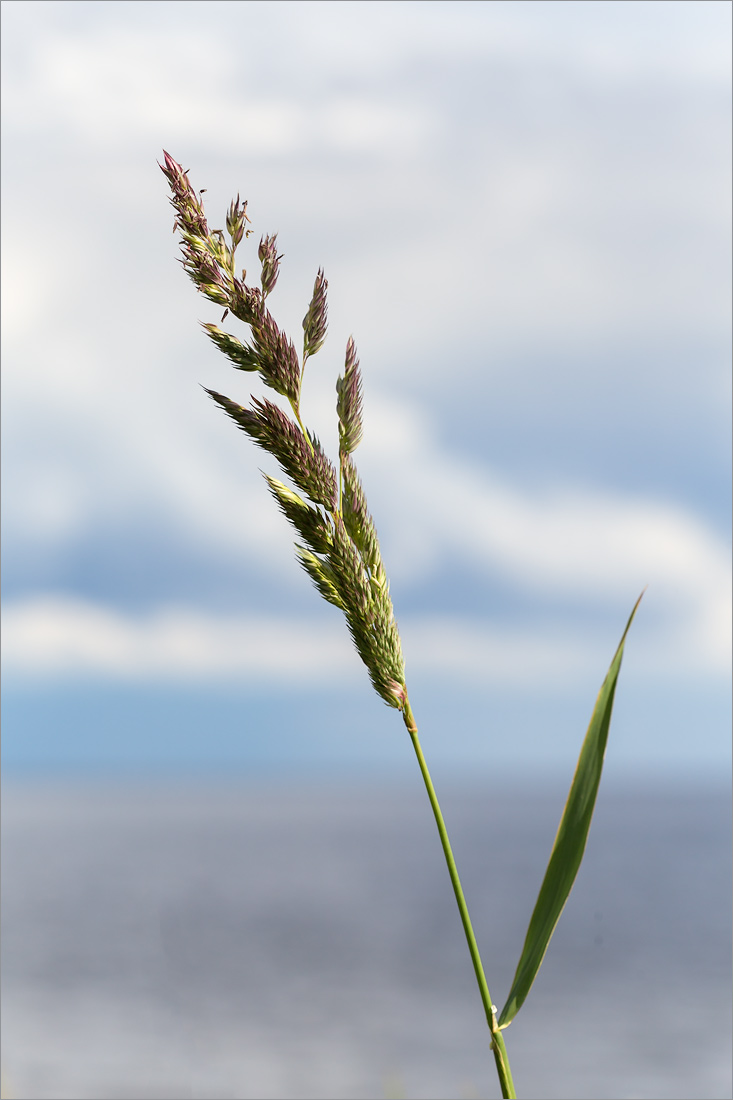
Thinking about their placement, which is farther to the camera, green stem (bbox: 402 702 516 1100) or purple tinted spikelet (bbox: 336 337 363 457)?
purple tinted spikelet (bbox: 336 337 363 457)

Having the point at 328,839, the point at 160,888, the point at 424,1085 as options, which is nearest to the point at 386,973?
the point at 424,1085

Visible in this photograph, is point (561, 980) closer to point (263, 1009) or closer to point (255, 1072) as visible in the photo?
point (263, 1009)

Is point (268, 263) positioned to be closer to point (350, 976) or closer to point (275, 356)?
point (275, 356)

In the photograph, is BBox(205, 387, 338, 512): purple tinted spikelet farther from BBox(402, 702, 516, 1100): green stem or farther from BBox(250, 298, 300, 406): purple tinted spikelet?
BBox(402, 702, 516, 1100): green stem

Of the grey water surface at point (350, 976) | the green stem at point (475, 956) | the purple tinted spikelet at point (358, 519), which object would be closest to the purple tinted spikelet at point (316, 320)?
the purple tinted spikelet at point (358, 519)

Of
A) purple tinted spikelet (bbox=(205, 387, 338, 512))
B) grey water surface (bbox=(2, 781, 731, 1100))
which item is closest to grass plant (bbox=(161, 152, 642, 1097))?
purple tinted spikelet (bbox=(205, 387, 338, 512))

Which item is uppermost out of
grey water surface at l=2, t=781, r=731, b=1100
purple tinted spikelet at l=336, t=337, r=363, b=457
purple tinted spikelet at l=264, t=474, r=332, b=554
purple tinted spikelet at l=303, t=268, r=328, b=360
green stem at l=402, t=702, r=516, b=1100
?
purple tinted spikelet at l=303, t=268, r=328, b=360
